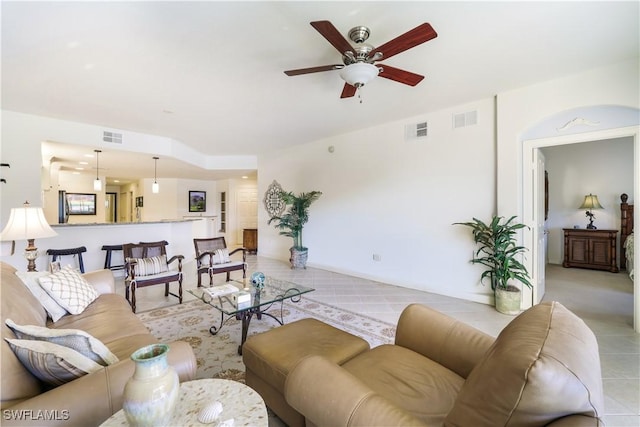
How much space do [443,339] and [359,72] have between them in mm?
1980

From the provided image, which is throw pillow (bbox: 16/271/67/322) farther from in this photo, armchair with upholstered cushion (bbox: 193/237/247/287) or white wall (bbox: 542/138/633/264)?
white wall (bbox: 542/138/633/264)

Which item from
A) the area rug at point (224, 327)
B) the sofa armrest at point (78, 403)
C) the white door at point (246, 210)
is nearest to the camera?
the sofa armrest at point (78, 403)

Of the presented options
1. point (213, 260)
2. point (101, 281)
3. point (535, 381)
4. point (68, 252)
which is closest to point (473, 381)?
point (535, 381)

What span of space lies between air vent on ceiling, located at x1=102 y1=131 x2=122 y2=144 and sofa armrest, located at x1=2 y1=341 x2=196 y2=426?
482 centimetres

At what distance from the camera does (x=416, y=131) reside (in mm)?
4352

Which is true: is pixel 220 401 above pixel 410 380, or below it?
above

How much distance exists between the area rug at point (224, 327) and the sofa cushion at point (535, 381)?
5.96 ft

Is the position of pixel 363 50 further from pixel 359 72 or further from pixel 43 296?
pixel 43 296

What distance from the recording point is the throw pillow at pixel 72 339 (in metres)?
1.29

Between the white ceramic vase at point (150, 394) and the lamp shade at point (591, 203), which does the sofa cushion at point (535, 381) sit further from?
the lamp shade at point (591, 203)

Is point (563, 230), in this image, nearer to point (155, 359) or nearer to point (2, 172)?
point (155, 359)

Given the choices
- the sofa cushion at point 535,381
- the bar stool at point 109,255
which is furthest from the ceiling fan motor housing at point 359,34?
the bar stool at point 109,255

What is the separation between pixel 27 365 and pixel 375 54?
2.71m

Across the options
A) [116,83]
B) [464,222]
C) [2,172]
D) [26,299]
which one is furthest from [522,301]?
[2,172]
